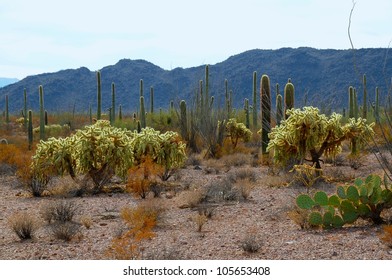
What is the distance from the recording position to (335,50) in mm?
112250

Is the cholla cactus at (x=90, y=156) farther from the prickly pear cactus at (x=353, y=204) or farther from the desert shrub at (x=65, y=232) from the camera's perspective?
the prickly pear cactus at (x=353, y=204)

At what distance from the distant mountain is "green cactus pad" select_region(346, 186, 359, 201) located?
289ft

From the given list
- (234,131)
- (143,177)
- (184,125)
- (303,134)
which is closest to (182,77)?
(234,131)

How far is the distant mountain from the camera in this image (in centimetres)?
10225

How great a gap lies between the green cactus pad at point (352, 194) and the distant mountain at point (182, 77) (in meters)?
88.0

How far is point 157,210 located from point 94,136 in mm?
4006

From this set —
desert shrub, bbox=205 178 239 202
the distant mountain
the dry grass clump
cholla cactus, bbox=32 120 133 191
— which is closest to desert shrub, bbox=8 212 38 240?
the dry grass clump

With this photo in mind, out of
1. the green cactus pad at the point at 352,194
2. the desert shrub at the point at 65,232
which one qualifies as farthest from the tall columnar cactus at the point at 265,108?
the desert shrub at the point at 65,232

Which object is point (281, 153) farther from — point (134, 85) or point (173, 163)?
point (134, 85)

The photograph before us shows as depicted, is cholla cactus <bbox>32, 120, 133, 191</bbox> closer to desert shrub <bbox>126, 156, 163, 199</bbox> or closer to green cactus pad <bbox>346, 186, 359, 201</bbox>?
desert shrub <bbox>126, 156, 163, 199</bbox>

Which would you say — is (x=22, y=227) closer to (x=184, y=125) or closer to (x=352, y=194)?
(x=352, y=194)

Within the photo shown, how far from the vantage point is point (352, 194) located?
29.2 ft

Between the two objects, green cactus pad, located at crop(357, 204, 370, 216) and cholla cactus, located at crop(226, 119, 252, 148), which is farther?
cholla cactus, located at crop(226, 119, 252, 148)

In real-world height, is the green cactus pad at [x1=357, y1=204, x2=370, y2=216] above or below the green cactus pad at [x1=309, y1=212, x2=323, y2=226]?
above
